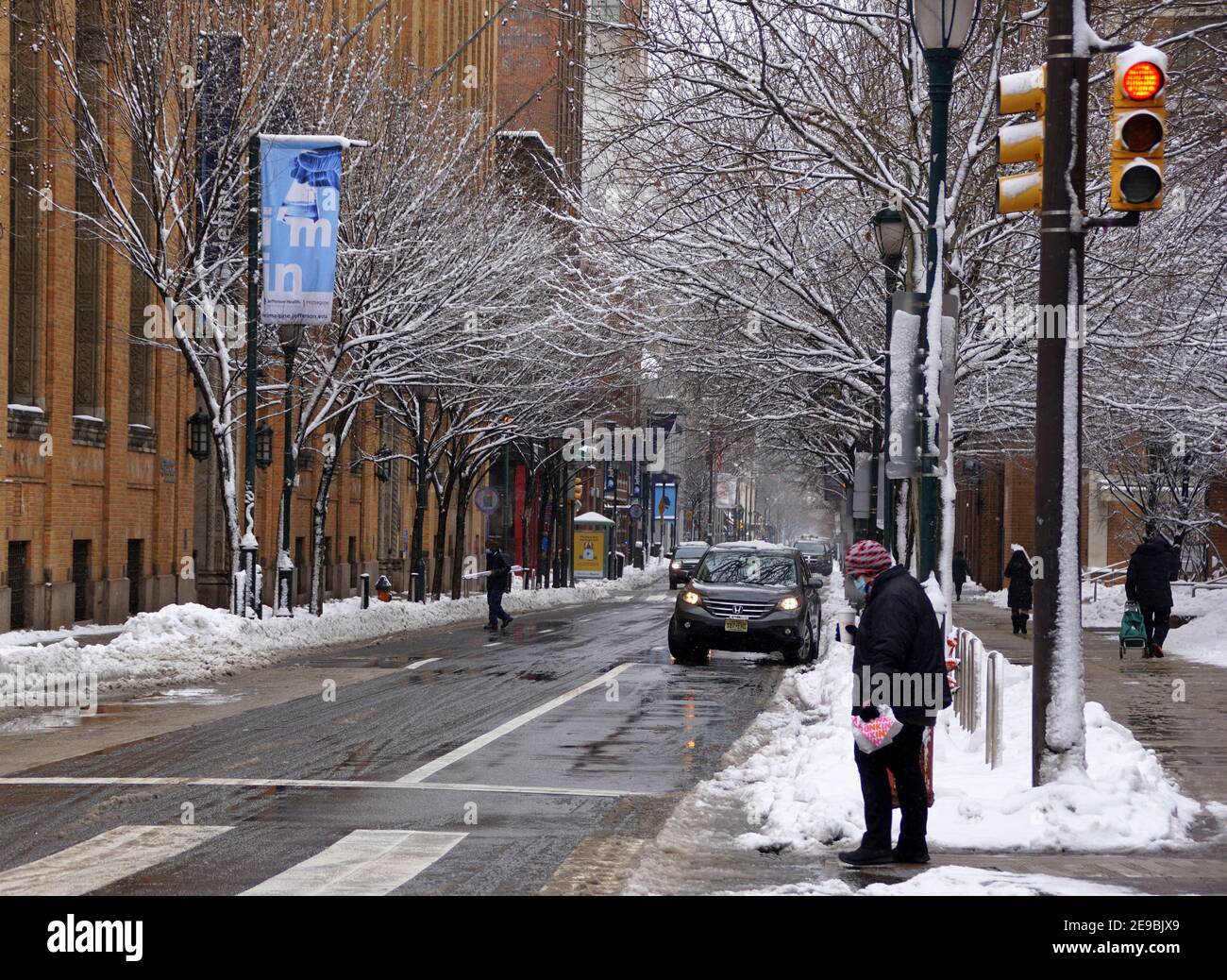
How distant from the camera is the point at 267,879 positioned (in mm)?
8125

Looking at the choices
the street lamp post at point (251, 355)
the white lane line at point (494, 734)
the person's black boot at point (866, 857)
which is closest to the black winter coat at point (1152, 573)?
the white lane line at point (494, 734)

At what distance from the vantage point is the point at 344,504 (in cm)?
4828

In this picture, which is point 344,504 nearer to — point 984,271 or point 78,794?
point 984,271

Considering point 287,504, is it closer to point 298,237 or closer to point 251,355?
point 251,355

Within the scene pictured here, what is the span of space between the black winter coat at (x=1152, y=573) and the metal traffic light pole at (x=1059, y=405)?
14702 millimetres

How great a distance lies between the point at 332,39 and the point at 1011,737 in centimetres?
2146

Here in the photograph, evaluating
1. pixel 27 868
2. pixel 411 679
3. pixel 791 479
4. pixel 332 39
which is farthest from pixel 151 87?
pixel 791 479

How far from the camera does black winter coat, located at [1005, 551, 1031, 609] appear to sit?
1276 inches

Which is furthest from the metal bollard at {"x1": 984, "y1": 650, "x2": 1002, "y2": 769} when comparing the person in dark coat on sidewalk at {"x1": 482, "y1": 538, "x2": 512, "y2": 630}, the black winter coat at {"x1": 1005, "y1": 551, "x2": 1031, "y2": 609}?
the black winter coat at {"x1": 1005, "y1": 551, "x2": 1031, "y2": 609}

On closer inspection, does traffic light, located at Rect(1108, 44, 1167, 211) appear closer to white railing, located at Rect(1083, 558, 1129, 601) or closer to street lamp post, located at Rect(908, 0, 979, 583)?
street lamp post, located at Rect(908, 0, 979, 583)

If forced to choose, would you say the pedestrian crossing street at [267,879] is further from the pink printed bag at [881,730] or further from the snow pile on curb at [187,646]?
the snow pile on curb at [187,646]

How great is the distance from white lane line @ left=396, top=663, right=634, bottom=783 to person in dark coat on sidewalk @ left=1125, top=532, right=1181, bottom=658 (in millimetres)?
8415

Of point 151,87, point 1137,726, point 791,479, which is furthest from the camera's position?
point 791,479

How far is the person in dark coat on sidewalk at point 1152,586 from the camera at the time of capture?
2427 centimetres
